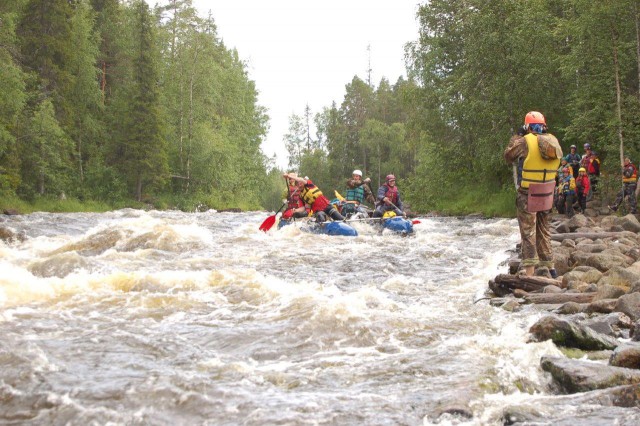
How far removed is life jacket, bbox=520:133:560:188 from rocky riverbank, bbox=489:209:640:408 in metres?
1.20

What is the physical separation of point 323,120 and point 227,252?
187 ft

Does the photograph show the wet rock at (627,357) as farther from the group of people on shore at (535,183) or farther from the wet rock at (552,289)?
the group of people on shore at (535,183)

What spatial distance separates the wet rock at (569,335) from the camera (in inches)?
195

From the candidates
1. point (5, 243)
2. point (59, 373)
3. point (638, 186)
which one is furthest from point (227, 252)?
point (638, 186)

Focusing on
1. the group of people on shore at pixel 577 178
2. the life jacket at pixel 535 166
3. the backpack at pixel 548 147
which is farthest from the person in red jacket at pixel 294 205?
the backpack at pixel 548 147

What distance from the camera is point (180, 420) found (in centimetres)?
385

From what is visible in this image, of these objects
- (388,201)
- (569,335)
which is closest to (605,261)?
(569,335)

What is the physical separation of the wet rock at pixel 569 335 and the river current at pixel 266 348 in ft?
0.70

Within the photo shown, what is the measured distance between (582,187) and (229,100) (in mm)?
33516

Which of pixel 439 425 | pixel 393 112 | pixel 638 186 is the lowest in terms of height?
pixel 439 425

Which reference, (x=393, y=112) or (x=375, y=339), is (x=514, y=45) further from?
(x=393, y=112)

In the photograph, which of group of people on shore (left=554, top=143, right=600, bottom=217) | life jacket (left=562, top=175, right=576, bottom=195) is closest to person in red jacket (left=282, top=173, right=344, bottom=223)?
group of people on shore (left=554, top=143, right=600, bottom=217)

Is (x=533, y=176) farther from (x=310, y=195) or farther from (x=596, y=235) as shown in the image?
(x=310, y=195)

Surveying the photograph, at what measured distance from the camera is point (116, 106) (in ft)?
121
